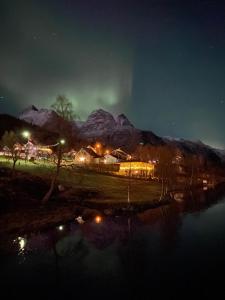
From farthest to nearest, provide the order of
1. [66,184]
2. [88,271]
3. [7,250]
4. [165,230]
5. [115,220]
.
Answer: [66,184] → [115,220] → [165,230] → [7,250] → [88,271]

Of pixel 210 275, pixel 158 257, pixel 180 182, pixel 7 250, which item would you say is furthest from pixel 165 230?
pixel 180 182

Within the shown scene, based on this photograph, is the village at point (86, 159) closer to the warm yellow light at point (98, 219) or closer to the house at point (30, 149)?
the house at point (30, 149)

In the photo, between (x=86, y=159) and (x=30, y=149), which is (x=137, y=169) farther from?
(x=30, y=149)

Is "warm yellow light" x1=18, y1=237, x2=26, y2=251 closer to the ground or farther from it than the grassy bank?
closer to the ground

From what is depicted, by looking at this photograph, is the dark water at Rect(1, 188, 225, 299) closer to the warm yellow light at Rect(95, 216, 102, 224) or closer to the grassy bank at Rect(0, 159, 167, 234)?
the warm yellow light at Rect(95, 216, 102, 224)

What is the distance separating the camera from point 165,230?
43094 mm

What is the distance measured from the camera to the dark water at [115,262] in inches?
854

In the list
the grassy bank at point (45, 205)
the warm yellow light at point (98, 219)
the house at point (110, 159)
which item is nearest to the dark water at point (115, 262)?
the warm yellow light at point (98, 219)

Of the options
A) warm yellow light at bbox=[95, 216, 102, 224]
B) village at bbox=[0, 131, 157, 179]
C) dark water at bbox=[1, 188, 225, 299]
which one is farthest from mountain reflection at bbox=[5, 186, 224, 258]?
village at bbox=[0, 131, 157, 179]

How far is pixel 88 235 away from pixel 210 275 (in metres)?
16.8

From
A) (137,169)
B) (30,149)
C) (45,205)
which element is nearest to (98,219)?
(45,205)

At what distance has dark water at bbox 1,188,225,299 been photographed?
71.2 ft

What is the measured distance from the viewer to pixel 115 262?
2770cm

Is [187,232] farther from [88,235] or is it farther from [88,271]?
[88,271]
